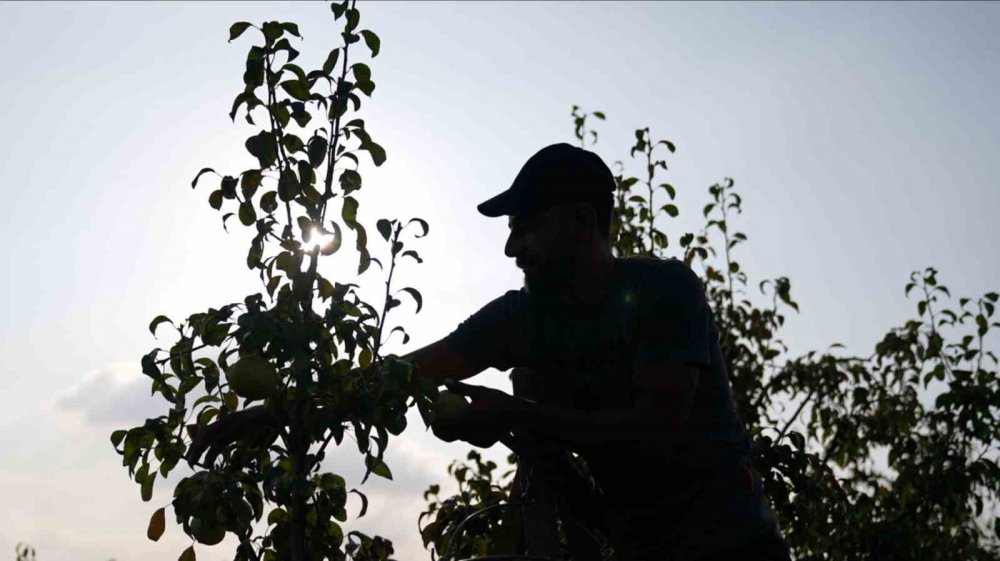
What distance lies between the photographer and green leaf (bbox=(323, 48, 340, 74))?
3646mm

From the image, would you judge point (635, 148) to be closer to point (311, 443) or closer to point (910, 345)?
point (910, 345)

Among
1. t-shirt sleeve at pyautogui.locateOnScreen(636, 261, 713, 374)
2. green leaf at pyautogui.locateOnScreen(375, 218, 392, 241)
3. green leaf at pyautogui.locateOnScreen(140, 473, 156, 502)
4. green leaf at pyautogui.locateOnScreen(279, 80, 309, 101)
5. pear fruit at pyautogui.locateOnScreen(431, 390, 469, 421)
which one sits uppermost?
green leaf at pyautogui.locateOnScreen(279, 80, 309, 101)

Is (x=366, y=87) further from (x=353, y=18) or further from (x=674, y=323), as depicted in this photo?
(x=674, y=323)

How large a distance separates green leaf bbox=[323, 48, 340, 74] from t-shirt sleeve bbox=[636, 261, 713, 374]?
1.14 m

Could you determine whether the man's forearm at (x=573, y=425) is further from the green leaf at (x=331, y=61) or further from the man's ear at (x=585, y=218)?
the green leaf at (x=331, y=61)

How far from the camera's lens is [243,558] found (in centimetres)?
346

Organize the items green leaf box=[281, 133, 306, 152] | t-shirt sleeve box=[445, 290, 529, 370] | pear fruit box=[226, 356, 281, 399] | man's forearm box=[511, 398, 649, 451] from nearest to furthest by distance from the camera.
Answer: pear fruit box=[226, 356, 281, 399] → man's forearm box=[511, 398, 649, 451] → green leaf box=[281, 133, 306, 152] → t-shirt sleeve box=[445, 290, 529, 370]

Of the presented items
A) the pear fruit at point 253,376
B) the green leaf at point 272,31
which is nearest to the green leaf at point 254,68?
the green leaf at point 272,31

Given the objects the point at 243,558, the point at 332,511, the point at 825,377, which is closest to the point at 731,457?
the point at 332,511

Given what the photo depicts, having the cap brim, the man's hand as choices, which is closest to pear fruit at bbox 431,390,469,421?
the man's hand

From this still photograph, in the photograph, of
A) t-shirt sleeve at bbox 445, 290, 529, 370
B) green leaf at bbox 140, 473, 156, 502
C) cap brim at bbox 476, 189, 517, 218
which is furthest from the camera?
t-shirt sleeve at bbox 445, 290, 529, 370

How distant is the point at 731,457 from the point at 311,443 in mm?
1249

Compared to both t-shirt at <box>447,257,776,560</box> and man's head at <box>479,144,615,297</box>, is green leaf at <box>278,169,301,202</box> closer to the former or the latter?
man's head at <box>479,144,615,297</box>

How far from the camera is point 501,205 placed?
3.74m
